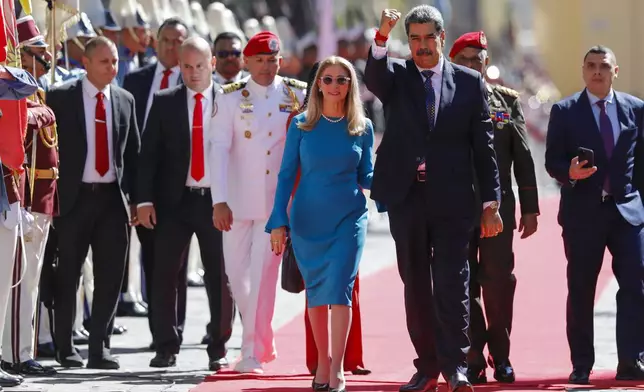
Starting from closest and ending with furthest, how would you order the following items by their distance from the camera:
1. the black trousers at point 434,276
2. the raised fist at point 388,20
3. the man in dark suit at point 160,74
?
1. the raised fist at point 388,20
2. the black trousers at point 434,276
3. the man in dark suit at point 160,74

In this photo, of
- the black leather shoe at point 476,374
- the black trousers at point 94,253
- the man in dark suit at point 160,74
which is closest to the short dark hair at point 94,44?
the black trousers at point 94,253

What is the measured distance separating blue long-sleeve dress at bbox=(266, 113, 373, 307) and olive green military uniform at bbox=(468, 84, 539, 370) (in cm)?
88

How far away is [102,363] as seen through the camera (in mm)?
12859

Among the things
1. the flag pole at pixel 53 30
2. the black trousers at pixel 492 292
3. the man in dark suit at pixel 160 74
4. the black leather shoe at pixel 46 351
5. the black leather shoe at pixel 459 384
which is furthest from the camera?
the man in dark suit at pixel 160 74

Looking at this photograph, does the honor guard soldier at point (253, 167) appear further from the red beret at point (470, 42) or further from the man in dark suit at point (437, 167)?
the man in dark suit at point (437, 167)

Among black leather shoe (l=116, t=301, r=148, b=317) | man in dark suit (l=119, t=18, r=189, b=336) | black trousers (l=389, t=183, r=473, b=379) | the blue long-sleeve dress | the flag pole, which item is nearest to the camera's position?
black trousers (l=389, t=183, r=473, b=379)

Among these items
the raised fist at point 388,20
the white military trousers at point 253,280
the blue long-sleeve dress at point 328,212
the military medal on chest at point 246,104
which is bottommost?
the white military trousers at point 253,280

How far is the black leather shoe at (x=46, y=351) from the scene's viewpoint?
1355 centimetres

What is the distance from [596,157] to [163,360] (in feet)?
10.2

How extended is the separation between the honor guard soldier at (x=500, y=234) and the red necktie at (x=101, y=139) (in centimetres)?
241

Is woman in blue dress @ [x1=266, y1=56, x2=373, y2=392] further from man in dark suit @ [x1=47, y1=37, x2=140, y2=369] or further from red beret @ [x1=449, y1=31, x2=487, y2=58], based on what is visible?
man in dark suit @ [x1=47, y1=37, x2=140, y2=369]

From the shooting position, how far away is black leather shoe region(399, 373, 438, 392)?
11258 millimetres

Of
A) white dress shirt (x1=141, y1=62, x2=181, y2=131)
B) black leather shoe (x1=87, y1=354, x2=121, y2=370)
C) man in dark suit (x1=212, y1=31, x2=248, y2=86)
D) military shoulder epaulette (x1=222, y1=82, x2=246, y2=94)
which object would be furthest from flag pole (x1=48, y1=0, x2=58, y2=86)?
black leather shoe (x1=87, y1=354, x2=121, y2=370)

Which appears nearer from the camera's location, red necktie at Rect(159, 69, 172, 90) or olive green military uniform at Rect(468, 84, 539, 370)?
olive green military uniform at Rect(468, 84, 539, 370)
